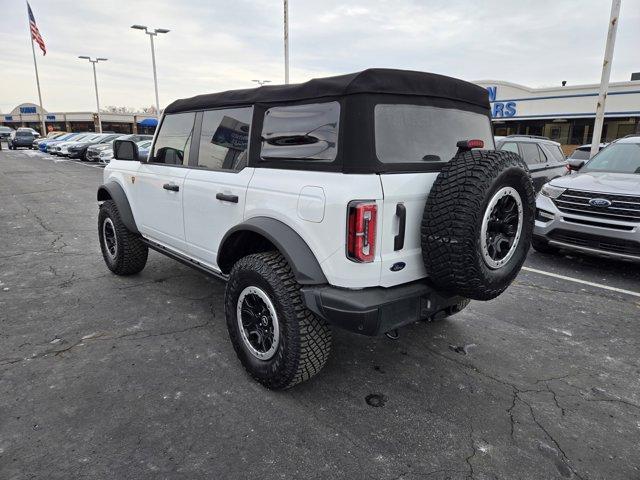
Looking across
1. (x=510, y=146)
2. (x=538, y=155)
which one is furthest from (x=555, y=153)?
(x=510, y=146)

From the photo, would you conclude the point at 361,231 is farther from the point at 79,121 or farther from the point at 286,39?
the point at 79,121

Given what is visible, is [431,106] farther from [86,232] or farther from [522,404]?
[86,232]

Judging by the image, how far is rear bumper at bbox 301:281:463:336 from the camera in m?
2.31

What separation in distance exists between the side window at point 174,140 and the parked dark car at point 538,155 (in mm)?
6836

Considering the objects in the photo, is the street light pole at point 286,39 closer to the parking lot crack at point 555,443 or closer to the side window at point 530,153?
the side window at point 530,153

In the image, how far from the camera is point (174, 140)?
3.94 metres

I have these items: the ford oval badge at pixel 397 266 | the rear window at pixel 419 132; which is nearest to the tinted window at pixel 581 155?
the rear window at pixel 419 132

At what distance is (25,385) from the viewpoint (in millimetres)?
2826

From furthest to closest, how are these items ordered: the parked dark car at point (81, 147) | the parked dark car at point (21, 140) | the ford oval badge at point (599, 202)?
the parked dark car at point (21, 140) < the parked dark car at point (81, 147) < the ford oval badge at point (599, 202)

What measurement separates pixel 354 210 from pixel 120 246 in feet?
11.2

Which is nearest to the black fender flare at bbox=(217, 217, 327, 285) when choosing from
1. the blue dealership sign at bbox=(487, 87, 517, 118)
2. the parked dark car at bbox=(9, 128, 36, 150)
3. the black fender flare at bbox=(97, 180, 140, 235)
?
the black fender flare at bbox=(97, 180, 140, 235)

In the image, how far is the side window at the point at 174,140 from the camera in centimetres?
374

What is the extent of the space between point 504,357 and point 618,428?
2.93 feet

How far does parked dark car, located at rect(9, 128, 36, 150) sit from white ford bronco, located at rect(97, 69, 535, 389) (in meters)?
41.8
